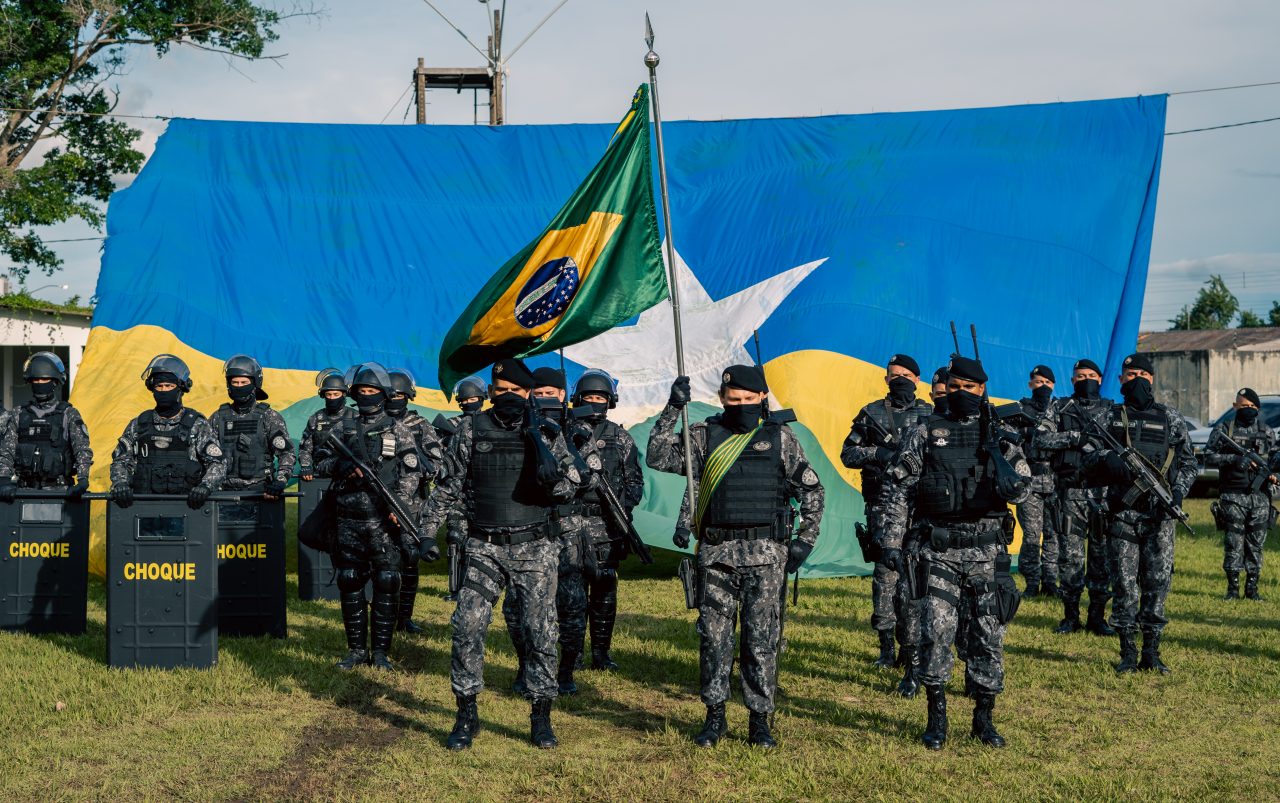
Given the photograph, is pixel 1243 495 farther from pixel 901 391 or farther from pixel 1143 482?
pixel 901 391

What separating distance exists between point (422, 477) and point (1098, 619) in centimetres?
610

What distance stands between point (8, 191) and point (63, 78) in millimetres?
3004

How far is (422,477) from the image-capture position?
9.38 meters

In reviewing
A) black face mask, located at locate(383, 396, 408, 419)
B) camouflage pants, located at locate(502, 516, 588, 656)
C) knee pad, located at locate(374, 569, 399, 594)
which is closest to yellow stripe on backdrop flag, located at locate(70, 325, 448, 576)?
black face mask, located at locate(383, 396, 408, 419)

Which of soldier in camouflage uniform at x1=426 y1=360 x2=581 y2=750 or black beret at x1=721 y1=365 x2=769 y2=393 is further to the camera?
black beret at x1=721 y1=365 x2=769 y2=393

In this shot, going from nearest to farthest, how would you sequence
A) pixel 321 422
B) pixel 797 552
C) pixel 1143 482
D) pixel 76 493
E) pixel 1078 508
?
1. pixel 797 552
2. pixel 1143 482
3. pixel 76 493
4. pixel 1078 508
5. pixel 321 422

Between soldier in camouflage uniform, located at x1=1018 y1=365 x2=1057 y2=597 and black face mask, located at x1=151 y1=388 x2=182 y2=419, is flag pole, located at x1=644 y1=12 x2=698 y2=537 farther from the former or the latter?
soldier in camouflage uniform, located at x1=1018 y1=365 x2=1057 y2=597

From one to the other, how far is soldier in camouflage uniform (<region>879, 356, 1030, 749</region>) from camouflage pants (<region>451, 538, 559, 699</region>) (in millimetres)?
2270

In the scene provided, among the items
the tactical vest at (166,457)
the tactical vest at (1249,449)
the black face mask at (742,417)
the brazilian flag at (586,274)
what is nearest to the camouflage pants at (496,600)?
the black face mask at (742,417)

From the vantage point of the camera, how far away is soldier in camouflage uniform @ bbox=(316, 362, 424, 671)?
8.99 metres

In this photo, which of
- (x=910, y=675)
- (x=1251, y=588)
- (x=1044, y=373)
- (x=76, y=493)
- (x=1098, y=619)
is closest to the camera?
(x=910, y=675)

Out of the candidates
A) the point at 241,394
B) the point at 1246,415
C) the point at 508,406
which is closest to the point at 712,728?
the point at 508,406

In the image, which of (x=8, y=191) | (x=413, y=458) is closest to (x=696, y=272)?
(x=413, y=458)

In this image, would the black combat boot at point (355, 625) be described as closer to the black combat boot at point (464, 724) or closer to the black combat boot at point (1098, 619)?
the black combat boot at point (464, 724)
